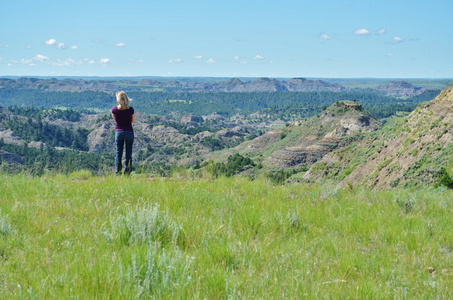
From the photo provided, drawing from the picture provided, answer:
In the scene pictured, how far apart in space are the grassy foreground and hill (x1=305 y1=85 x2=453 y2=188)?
3000 centimetres

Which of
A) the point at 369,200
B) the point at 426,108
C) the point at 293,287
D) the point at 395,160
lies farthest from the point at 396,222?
the point at 426,108

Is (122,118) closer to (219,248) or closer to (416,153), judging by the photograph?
(219,248)

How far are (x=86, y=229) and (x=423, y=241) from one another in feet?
12.6

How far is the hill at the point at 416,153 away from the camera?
1459 inches

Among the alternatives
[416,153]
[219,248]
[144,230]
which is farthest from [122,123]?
[416,153]

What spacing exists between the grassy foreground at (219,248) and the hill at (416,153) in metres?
30.0

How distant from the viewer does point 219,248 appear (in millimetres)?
3818

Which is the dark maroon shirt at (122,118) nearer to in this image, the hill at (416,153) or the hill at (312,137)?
the hill at (416,153)

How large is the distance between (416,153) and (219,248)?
4640 cm

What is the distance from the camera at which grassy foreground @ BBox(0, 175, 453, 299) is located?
304cm

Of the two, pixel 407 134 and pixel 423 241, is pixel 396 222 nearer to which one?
pixel 423 241

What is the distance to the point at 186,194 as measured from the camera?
6590 mm

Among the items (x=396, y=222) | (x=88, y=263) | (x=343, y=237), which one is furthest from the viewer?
(x=396, y=222)

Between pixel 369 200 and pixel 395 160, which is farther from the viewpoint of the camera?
pixel 395 160
